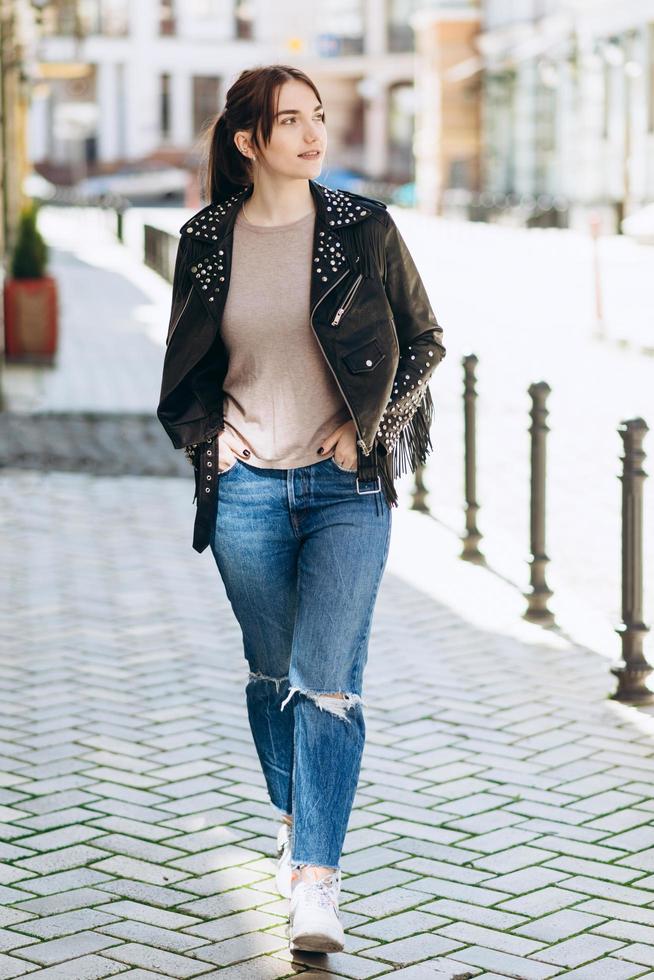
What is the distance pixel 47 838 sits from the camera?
490 centimetres

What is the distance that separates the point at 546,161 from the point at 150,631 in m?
46.1

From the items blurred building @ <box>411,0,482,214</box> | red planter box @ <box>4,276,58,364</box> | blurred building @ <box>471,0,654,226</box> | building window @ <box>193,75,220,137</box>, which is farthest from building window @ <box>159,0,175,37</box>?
red planter box @ <box>4,276,58,364</box>

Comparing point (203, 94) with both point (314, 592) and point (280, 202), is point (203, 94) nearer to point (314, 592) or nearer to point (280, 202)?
point (280, 202)

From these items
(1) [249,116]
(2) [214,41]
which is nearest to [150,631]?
(1) [249,116]

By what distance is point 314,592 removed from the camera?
3.98m

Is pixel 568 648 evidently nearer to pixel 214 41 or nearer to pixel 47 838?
pixel 47 838

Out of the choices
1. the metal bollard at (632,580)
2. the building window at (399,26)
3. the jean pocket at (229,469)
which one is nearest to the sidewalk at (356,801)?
the metal bollard at (632,580)

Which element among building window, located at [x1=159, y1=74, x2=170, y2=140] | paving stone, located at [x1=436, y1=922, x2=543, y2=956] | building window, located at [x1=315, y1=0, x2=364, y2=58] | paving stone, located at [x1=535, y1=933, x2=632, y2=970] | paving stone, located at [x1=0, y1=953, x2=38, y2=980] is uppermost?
building window, located at [x1=315, y1=0, x2=364, y2=58]

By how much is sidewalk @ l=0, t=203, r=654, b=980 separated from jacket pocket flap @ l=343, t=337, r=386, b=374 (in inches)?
52.1

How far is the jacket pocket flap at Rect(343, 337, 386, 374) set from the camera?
391 centimetres

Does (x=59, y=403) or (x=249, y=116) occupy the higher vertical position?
(x=249, y=116)

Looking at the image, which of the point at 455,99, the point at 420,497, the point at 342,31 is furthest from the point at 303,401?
the point at 342,31

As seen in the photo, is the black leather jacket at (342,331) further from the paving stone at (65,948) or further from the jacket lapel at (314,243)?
the paving stone at (65,948)

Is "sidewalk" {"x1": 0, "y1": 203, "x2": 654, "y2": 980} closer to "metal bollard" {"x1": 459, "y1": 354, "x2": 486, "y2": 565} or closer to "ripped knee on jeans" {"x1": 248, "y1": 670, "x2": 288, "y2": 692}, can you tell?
"metal bollard" {"x1": 459, "y1": 354, "x2": 486, "y2": 565}
